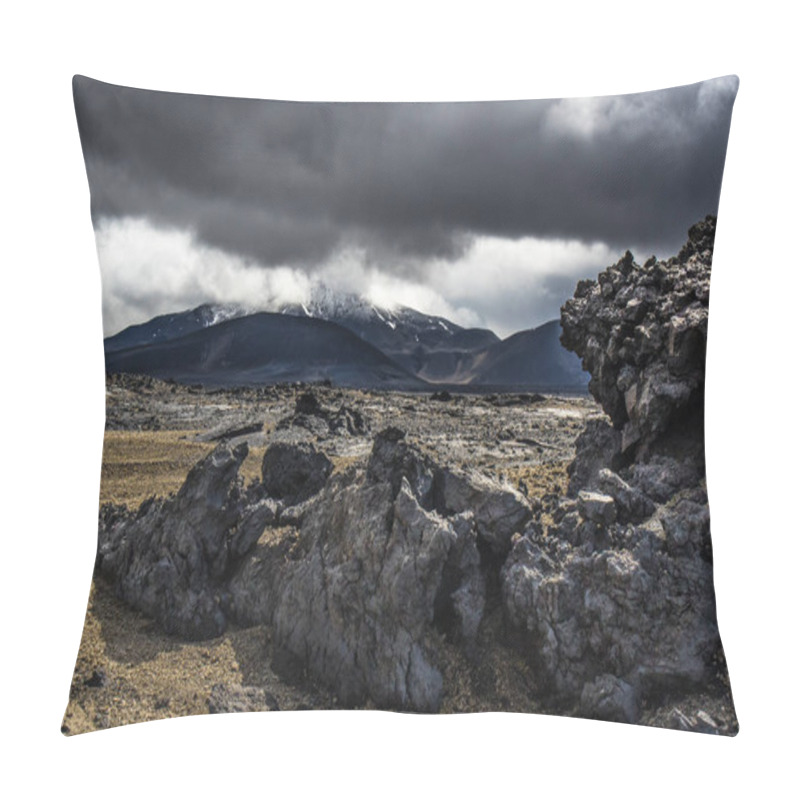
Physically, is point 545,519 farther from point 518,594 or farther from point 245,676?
point 245,676

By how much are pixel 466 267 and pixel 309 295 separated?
1012 mm

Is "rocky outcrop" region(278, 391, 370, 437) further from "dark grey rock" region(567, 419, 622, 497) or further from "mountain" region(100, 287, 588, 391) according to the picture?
"dark grey rock" region(567, 419, 622, 497)

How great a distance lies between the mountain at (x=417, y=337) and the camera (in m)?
4.51

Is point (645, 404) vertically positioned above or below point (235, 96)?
below

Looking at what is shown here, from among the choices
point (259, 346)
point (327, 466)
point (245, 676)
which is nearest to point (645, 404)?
point (327, 466)

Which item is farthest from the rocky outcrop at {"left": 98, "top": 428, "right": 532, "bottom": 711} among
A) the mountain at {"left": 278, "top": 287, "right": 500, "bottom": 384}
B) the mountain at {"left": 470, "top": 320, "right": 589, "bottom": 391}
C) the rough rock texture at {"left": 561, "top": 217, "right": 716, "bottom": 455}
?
the rough rock texture at {"left": 561, "top": 217, "right": 716, "bottom": 455}

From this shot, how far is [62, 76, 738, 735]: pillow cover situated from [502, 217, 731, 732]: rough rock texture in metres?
0.02

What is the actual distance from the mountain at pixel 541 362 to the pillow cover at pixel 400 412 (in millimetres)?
18

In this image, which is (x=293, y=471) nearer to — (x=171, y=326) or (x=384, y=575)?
(x=384, y=575)

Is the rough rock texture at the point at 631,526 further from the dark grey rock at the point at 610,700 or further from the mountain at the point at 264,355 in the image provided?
the mountain at the point at 264,355

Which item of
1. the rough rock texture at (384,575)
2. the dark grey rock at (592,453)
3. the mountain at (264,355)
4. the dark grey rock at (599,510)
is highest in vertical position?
the mountain at (264,355)

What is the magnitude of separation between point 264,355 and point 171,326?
2.02 ft

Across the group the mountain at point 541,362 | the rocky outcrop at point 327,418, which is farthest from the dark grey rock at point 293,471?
the mountain at point 541,362

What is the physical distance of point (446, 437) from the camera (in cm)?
448
